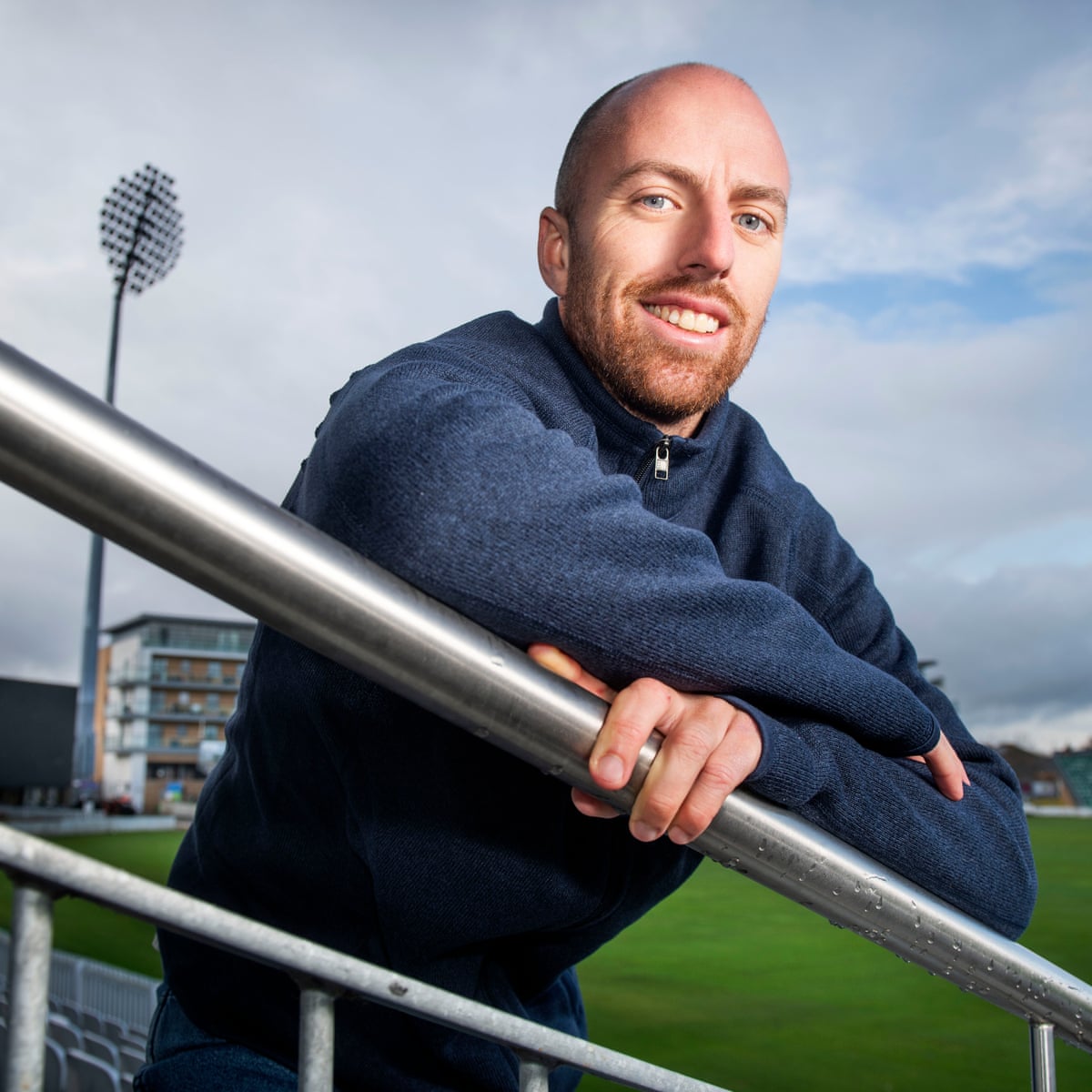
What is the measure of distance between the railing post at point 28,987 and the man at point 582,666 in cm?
28

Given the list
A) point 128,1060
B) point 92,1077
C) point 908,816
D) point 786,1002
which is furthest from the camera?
point 786,1002

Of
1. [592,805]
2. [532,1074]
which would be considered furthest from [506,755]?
[532,1074]

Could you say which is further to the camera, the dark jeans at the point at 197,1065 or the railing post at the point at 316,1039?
the dark jeans at the point at 197,1065

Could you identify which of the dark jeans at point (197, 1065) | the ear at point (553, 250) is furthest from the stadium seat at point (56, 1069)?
the ear at point (553, 250)

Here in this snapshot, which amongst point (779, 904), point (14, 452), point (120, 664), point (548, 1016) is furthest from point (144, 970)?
point (120, 664)

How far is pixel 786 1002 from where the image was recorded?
32.5ft

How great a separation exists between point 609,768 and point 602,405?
450 millimetres

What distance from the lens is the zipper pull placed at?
3.27 feet

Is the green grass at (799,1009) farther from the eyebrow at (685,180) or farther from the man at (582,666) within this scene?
the eyebrow at (685,180)

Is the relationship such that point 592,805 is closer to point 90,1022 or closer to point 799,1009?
point 90,1022

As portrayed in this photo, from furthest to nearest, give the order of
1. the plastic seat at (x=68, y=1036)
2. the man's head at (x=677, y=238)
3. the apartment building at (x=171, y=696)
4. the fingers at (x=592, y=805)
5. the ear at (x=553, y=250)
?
the apartment building at (x=171, y=696) < the plastic seat at (x=68, y=1036) < the ear at (x=553, y=250) < the man's head at (x=677, y=238) < the fingers at (x=592, y=805)

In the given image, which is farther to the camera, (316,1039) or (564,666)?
(564,666)

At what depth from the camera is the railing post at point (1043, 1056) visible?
85cm

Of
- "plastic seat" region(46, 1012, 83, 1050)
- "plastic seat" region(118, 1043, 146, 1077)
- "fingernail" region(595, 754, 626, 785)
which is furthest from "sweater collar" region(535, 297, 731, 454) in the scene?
"plastic seat" region(118, 1043, 146, 1077)
